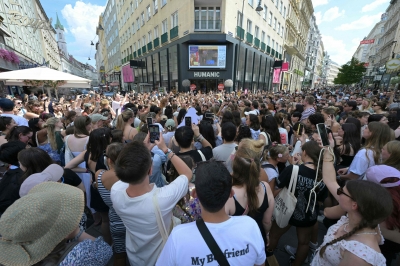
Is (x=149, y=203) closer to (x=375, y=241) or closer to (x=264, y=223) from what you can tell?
(x=264, y=223)

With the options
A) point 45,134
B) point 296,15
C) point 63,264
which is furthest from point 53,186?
point 296,15

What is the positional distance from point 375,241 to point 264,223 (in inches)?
36.1

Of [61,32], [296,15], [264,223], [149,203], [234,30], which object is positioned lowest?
[264,223]

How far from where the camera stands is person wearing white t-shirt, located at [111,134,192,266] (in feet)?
4.84

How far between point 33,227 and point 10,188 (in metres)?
1.71

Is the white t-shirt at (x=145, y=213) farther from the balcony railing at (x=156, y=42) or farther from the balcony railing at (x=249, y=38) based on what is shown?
the balcony railing at (x=156, y=42)

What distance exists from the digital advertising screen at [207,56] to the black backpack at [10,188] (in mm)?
18224

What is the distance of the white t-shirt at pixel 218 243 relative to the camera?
3.44 ft

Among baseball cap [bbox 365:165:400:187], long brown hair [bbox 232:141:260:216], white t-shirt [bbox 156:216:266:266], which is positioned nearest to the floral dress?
white t-shirt [bbox 156:216:266:266]

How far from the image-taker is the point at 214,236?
107 centimetres

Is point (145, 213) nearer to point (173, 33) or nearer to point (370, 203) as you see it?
point (370, 203)

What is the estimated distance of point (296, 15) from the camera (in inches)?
1389

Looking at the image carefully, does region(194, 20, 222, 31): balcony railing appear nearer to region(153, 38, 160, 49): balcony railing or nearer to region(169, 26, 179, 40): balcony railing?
region(169, 26, 179, 40): balcony railing

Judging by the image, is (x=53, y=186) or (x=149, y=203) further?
(x=149, y=203)
